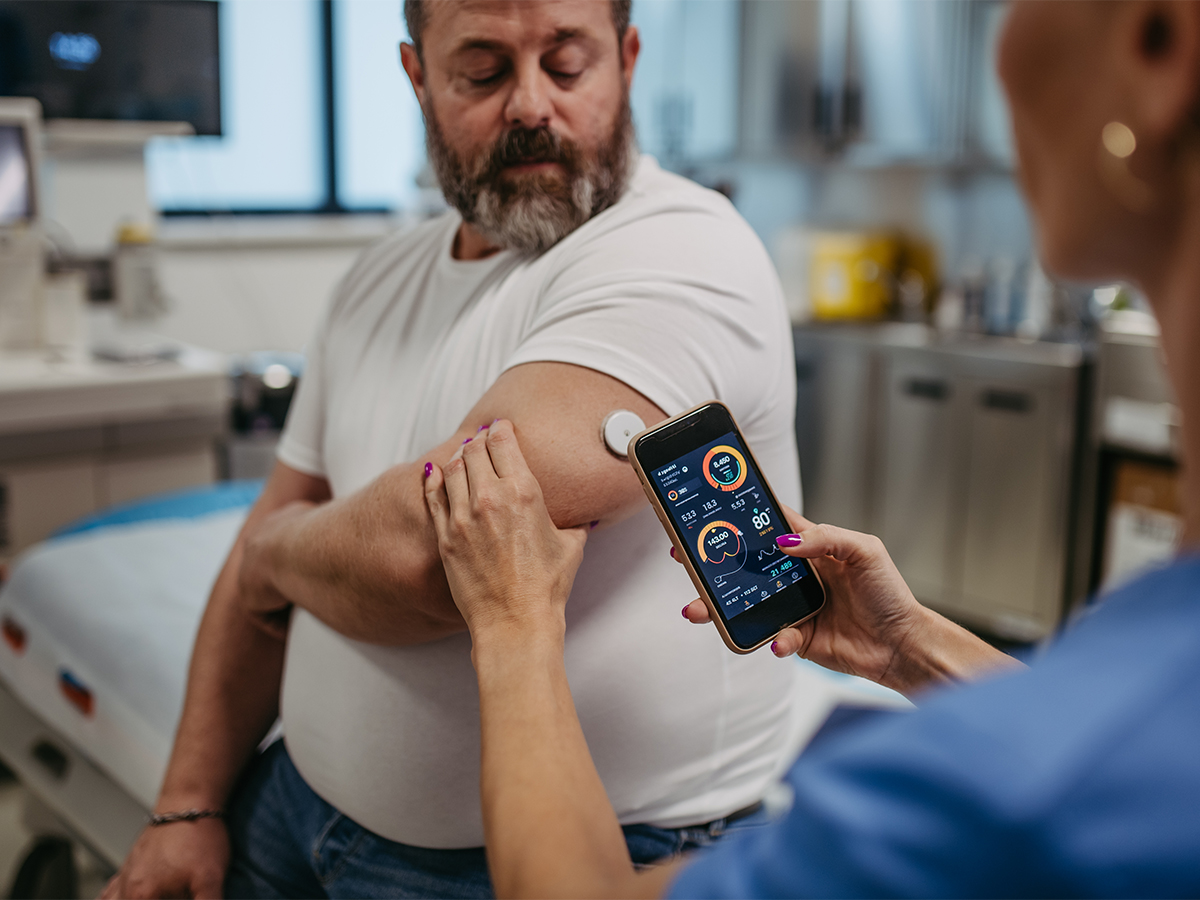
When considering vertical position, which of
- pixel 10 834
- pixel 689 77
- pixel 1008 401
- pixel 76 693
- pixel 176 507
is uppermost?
pixel 689 77

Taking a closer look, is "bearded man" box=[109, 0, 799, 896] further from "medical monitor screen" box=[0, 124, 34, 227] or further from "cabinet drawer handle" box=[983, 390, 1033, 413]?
"cabinet drawer handle" box=[983, 390, 1033, 413]

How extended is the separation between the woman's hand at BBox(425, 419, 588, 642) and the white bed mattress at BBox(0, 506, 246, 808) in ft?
3.14

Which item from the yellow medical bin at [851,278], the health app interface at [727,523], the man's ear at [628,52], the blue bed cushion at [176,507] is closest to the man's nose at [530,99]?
the man's ear at [628,52]

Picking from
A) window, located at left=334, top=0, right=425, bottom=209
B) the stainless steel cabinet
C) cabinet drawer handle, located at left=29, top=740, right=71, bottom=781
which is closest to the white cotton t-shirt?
cabinet drawer handle, located at left=29, top=740, right=71, bottom=781

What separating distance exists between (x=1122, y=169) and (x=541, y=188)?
2.22 feet

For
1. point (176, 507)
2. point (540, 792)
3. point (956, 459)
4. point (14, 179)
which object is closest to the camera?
point (540, 792)

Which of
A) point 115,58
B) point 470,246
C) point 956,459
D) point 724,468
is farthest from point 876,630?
point 115,58

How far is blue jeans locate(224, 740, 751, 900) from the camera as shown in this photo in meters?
1.02

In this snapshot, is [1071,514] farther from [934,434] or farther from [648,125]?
[648,125]

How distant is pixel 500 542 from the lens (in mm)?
792

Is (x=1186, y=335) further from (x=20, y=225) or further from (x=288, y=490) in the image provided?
(x=20, y=225)

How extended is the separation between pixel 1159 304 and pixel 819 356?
334cm

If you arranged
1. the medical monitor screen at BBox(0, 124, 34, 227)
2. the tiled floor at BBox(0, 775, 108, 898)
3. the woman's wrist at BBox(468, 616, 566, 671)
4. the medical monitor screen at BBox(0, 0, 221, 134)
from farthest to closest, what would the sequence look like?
the medical monitor screen at BBox(0, 0, 221, 134) → the medical monitor screen at BBox(0, 124, 34, 227) → the tiled floor at BBox(0, 775, 108, 898) → the woman's wrist at BBox(468, 616, 566, 671)

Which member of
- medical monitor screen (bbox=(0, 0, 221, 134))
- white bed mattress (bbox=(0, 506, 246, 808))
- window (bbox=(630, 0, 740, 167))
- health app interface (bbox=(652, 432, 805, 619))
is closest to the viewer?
health app interface (bbox=(652, 432, 805, 619))
